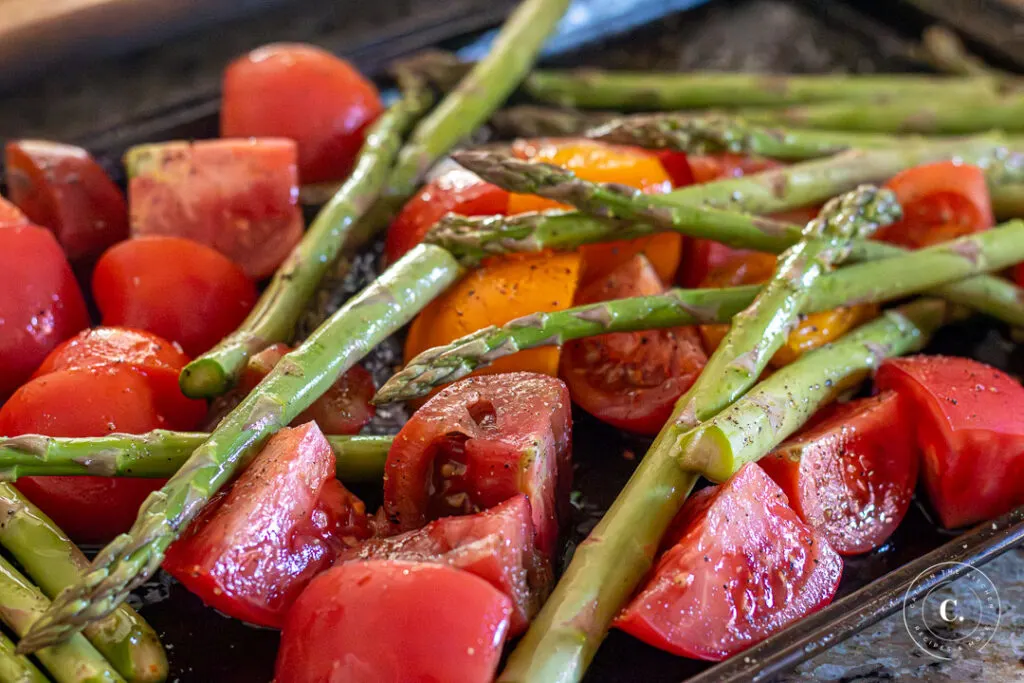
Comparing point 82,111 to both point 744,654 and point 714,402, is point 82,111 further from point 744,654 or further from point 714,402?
point 744,654

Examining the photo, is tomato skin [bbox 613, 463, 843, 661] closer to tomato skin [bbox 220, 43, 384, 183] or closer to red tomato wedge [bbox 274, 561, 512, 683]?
red tomato wedge [bbox 274, 561, 512, 683]

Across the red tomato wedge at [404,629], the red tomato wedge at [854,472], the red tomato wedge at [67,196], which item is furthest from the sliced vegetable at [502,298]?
the red tomato wedge at [67,196]

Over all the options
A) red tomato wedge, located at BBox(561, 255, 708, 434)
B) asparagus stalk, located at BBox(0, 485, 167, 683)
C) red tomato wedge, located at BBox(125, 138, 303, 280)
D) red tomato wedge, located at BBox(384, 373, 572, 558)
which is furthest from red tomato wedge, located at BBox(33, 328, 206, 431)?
red tomato wedge, located at BBox(561, 255, 708, 434)

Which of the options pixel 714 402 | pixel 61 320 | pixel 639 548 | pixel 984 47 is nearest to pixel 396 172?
pixel 61 320

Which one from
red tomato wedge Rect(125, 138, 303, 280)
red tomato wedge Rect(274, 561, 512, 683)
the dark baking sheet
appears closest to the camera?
red tomato wedge Rect(274, 561, 512, 683)

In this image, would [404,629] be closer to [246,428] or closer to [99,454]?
[246,428]
